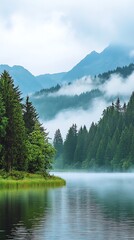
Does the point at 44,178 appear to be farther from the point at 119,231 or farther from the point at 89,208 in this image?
the point at 119,231

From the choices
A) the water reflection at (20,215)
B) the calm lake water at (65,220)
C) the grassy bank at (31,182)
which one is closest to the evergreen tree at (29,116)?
the grassy bank at (31,182)

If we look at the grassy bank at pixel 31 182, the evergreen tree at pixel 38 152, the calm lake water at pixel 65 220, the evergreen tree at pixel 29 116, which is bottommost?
the calm lake water at pixel 65 220

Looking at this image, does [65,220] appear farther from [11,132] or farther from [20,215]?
[11,132]

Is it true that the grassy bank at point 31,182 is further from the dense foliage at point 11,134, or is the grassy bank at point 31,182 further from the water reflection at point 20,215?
the water reflection at point 20,215

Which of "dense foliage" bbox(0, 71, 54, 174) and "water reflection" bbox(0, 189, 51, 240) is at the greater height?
"dense foliage" bbox(0, 71, 54, 174)

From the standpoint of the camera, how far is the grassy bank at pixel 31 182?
309 ft

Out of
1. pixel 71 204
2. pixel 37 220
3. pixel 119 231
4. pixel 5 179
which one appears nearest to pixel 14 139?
pixel 5 179

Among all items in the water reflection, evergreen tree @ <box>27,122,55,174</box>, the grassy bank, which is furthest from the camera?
evergreen tree @ <box>27,122,55,174</box>

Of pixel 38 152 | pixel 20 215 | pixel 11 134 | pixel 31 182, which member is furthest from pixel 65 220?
pixel 38 152

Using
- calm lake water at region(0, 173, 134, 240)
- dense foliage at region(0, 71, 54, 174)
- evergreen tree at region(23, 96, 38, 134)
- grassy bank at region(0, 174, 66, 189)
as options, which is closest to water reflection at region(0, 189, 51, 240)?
calm lake water at region(0, 173, 134, 240)

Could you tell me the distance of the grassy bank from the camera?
9425 cm

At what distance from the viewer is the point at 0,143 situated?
109 metres

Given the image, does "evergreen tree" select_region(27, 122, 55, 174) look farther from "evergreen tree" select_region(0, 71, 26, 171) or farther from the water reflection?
the water reflection

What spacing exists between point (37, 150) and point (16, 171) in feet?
42.2
